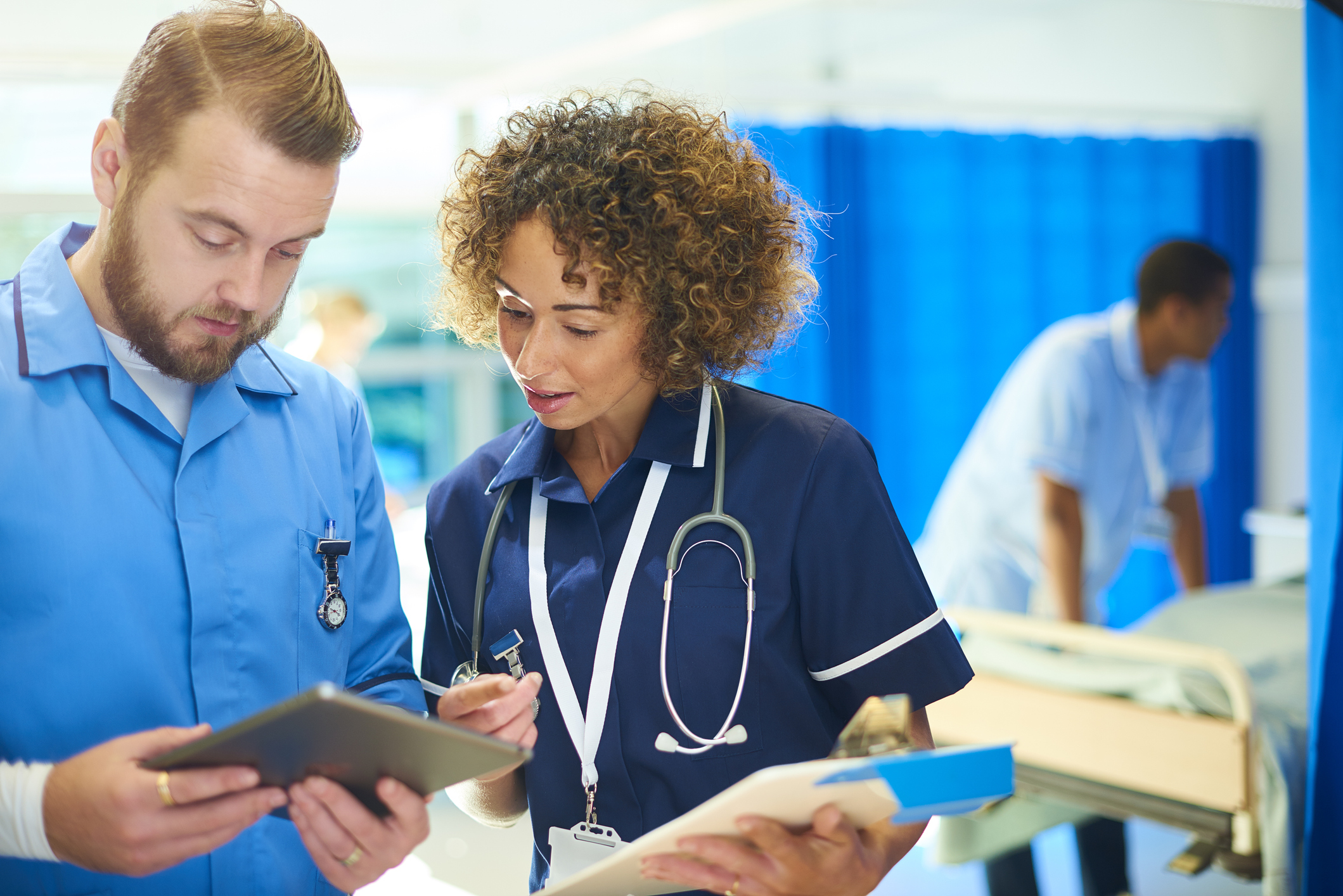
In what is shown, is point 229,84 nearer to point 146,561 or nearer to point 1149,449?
point 146,561

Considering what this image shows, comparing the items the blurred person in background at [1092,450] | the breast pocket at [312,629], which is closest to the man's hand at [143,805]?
the breast pocket at [312,629]

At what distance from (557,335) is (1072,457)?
2291 mm

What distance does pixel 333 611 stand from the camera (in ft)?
4.13

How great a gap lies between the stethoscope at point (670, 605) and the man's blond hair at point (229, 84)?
1.55 ft

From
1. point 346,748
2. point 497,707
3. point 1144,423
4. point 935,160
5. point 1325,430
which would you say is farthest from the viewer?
point 935,160

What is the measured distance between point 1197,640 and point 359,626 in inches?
106

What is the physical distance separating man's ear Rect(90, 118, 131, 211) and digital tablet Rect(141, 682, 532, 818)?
60cm

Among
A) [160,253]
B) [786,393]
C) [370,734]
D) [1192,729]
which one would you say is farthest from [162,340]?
[786,393]

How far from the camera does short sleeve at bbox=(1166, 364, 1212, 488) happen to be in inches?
138

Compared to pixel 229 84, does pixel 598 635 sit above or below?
below

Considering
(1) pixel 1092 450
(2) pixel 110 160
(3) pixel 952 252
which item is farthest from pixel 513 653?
(3) pixel 952 252

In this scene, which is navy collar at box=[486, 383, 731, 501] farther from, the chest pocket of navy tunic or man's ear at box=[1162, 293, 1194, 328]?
man's ear at box=[1162, 293, 1194, 328]

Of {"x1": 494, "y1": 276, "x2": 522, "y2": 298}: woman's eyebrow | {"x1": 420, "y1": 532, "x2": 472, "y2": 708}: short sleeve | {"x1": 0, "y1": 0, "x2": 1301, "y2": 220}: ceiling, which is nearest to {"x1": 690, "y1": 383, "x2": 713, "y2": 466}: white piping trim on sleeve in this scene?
{"x1": 494, "y1": 276, "x2": 522, "y2": 298}: woman's eyebrow

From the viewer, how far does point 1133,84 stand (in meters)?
5.33
